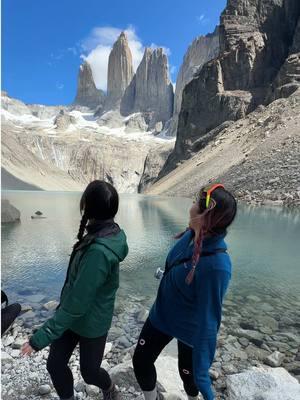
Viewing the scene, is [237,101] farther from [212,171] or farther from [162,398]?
[162,398]

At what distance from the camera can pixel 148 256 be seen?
12117 mm

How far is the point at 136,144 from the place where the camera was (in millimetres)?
167250

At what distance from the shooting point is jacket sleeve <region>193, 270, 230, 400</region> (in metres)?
2.81

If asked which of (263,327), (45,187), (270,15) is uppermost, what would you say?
(270,15)

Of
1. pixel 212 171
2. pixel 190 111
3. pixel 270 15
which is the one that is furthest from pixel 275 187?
pixel 270 15

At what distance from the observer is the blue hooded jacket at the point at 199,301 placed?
2.83m

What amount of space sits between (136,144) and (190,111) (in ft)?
281

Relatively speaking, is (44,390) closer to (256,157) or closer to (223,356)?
(223,356)

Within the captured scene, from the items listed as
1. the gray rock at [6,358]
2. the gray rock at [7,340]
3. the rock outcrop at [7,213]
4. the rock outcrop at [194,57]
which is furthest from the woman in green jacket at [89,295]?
the rock outcrop at [194,57]

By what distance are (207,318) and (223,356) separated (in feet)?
9.28

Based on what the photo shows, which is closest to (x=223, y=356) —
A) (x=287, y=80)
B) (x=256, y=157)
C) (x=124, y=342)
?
(x=124, y=342)

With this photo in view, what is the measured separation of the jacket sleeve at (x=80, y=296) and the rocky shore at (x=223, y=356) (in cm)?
137

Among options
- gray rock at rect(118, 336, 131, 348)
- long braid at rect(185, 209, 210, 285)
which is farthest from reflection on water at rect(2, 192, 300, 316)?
long braid at rect(185, 209, 210, 285)

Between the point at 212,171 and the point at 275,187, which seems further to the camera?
the point at 212,171
